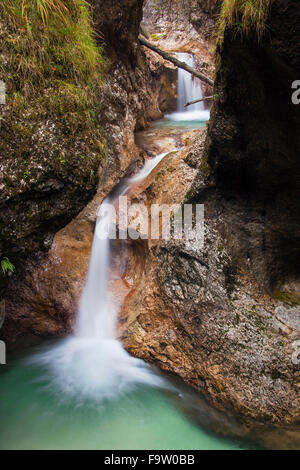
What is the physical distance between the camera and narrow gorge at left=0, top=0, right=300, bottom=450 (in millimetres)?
2941

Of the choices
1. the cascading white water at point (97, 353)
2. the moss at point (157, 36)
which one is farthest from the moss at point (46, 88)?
the moss at point (157, 36)

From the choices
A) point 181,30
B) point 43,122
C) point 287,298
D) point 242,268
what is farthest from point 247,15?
point 181,30

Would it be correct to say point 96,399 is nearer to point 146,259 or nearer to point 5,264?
point 5,264

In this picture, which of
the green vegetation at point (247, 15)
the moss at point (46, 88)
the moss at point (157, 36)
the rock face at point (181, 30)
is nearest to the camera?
the green vegetation at point (247, 15)

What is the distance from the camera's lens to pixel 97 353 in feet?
14.9

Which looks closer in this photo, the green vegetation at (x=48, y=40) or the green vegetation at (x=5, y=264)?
the green vegetation at (x=48, y=40)

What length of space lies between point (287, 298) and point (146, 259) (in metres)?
2.17

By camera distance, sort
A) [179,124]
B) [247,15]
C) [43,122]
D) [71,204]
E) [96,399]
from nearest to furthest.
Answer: [247,15], [43,122], [71,204], [96,399], [179,124]

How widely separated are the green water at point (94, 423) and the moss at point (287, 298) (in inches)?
65.6

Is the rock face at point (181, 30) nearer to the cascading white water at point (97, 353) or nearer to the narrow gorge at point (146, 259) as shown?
the narrow gorge at point (146, 259)

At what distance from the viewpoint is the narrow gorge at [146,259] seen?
294cm

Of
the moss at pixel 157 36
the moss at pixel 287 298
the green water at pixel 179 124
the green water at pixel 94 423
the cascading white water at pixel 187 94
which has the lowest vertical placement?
the green water at pixel 94 423
